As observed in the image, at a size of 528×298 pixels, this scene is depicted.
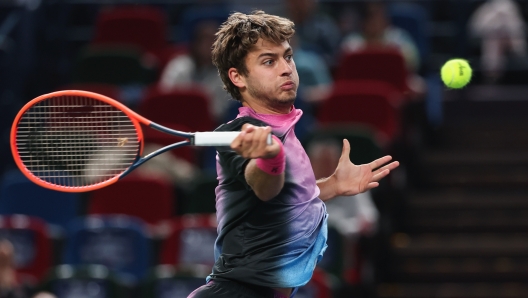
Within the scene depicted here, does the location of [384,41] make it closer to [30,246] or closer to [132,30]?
[132,30]

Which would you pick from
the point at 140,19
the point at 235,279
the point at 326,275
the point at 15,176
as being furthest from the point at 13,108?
the point at 235,279

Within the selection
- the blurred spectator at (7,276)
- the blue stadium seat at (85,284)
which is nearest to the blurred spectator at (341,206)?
the blue stadium seat at (85,284)

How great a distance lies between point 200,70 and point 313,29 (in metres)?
1.29

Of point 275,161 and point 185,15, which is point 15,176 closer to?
point 185,15

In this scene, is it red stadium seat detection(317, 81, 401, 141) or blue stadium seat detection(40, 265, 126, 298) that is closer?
blue stadium seat detection(40, 265, 126, 298)

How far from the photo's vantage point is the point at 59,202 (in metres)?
7.83

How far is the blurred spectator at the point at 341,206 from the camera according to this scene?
7.16 meters

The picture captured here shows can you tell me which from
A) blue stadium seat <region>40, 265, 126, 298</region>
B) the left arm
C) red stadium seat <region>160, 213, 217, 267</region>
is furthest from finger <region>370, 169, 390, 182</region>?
red stadium seat <region>160, 213, 217, 267</region>

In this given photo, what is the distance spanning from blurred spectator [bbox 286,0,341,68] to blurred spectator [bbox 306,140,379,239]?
2.21m

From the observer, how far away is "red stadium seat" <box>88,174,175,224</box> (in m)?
7.51

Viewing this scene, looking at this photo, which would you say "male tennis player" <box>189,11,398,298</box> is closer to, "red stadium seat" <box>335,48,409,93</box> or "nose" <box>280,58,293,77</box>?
"nose" <box>280,58,293,77</box>

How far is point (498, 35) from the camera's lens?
956cm

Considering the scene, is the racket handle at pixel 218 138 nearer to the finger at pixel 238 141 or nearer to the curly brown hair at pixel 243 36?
the finger at pixel 238 141

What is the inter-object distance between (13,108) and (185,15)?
7.97ft
